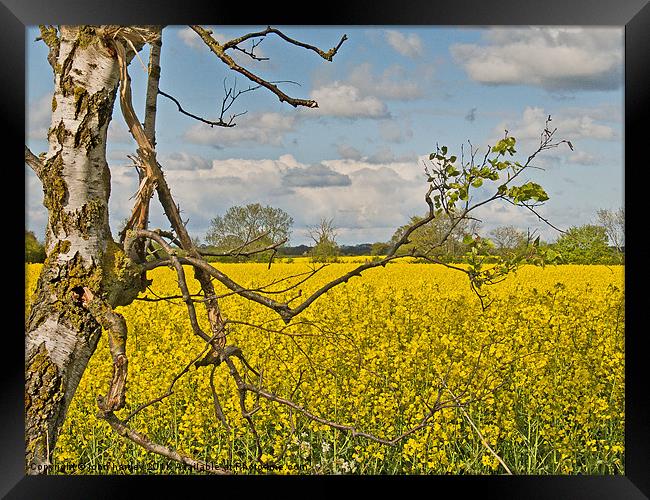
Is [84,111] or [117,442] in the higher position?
[84,111]

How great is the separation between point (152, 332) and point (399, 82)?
3272mm

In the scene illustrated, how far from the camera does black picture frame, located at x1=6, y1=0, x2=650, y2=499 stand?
88.9 inches

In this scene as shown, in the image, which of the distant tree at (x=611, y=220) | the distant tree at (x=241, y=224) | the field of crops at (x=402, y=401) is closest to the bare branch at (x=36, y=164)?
the field of crops at (x=402, y=401)

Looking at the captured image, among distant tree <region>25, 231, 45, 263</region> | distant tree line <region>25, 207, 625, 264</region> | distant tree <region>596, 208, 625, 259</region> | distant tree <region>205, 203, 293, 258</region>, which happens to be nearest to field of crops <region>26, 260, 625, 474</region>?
distant tree line <region>25, 207, 625, 264</region>

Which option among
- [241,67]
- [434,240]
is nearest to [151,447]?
[241,67]

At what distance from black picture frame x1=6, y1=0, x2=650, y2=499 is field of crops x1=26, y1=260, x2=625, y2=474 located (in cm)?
99

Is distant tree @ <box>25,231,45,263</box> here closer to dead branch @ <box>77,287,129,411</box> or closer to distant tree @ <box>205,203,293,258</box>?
distant tree @ <box>205,203,293,258</box>
